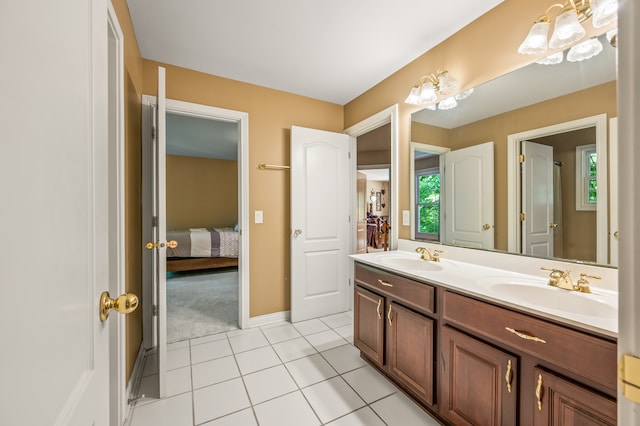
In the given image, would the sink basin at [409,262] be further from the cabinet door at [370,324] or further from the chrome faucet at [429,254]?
the cabinet door at [370,324]

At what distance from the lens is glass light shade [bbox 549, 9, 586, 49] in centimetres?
125

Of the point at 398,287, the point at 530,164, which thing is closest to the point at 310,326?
the point at 398,287

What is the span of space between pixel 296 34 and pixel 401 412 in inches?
106

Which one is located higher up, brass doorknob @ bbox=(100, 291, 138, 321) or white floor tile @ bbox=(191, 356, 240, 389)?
brass doorknob @ bbox=(100, 291, 138, 321)

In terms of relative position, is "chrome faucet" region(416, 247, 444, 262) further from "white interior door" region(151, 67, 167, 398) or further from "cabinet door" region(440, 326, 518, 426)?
"white interior door" region(151, 67, 167, 398)

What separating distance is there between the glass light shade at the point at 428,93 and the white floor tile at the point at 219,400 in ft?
8.39

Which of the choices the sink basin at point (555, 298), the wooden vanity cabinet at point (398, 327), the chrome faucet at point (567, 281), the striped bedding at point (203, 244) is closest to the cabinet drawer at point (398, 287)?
the wooden vanity cabinet at point (398, 327)

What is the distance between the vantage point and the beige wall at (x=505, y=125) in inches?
50.3

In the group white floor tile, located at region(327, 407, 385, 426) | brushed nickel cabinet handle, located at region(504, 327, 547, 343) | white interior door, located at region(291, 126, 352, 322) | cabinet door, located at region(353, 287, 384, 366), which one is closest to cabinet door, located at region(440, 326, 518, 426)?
brushed nickel cabinet handle, located at region(504, 327, 547, 343)

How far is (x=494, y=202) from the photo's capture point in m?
1.73

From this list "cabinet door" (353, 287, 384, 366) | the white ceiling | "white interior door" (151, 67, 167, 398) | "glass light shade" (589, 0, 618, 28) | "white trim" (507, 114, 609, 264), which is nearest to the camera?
"glass light shade" (589, 0, 618, 28)

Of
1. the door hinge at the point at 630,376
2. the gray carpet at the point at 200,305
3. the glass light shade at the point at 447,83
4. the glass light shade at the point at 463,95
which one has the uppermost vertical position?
the glass light shade at the point at 447,83

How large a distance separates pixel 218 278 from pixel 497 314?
4.39 metres

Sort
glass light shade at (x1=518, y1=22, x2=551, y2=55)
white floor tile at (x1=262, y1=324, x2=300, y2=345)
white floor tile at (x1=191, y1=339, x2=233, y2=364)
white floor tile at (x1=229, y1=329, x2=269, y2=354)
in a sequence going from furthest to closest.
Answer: white floor tile at (x1=262, y1=324, x2=300, y2=345) < white floor tile at (x1=229, y1=329, x2=269, y2=354) < white floor tile at (x1=191, y1=339, x2=233, y2=364) < glass light shade at (x1=518, y1=22, x2=551, y2=55)
